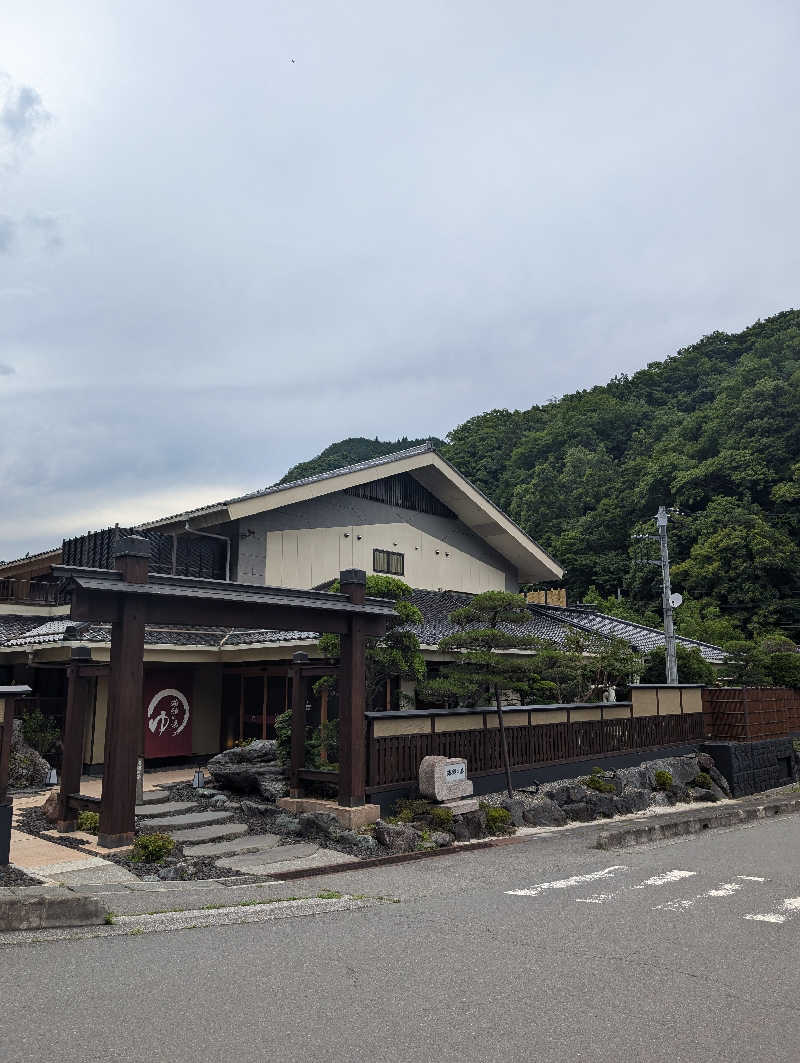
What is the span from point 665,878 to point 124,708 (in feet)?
22.1

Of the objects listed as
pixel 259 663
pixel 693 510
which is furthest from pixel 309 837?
pixel 693 510

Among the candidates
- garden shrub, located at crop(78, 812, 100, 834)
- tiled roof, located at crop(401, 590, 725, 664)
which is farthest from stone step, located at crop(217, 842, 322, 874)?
tiled roof, located at crop(401, 590, 725, 664)

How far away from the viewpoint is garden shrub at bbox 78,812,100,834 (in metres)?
10.6

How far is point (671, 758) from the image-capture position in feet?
58.0

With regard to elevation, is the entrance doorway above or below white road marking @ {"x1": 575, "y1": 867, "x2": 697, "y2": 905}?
above

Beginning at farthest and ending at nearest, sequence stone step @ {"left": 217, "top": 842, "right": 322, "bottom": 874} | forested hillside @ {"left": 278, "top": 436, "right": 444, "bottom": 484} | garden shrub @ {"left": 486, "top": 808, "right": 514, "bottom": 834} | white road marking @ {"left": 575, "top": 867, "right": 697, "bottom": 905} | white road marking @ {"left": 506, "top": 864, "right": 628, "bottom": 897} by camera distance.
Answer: forested hillside @ {"left": 278, "top": 436, "right": 444, "bottom": 484} → garden shrub @ {"left": 486, "top": 808, "right": 514, "bottom": 834} → stone step @ {"left": 217, "top": 842, "right": 322, "bottom": 874} → white road marking @ {"left": 506, "top": 864, "right": 628, "bottom": 897} → white road marking @ {"left": 575, "top": 867, "right": 697, "bottom": 905}

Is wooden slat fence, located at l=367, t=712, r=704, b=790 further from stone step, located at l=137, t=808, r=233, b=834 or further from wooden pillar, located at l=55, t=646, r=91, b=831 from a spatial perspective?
wooden pillar, located at l=55, t=646, r=91, b=831

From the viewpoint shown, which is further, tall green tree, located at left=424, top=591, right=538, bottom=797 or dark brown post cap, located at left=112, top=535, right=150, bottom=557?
tall green tree, located at left=424, top=591, right=538, bottom=797

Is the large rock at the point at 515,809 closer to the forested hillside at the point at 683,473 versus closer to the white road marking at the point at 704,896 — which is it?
the white road marking at the point at 704,896

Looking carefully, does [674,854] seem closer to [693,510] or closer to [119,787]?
[119,787]

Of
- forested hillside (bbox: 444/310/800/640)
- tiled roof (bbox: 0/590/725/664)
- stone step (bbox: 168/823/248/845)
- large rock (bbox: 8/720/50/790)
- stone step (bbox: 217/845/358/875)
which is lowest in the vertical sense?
stone step (bbox: 217/845/358/875)

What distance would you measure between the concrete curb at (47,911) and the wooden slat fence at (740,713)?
56.0ft

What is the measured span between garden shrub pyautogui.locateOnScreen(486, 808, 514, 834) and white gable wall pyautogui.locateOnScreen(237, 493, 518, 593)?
8371mm

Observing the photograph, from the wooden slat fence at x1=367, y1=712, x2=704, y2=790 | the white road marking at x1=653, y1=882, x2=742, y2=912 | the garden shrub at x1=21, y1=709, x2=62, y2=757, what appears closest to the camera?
the white road marking at x1=653, y1=882, x2=742, y2=912
